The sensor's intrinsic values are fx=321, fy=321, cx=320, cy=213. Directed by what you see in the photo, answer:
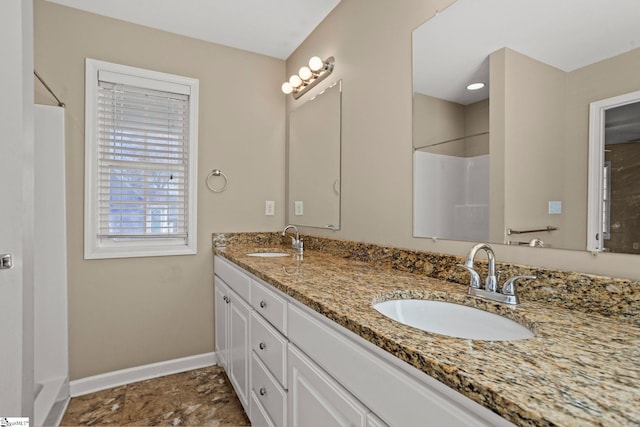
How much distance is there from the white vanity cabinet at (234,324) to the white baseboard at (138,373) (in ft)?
0.54

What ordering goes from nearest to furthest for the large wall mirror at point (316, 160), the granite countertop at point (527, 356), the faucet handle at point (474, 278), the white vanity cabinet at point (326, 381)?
the granite countertop at point (527, 356), the white vanity cabinet at point (326, 381), the faucet handle at point (474, 278), the large wall mirror at point (316, 160)

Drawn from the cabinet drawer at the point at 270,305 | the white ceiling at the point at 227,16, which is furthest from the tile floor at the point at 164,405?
the white ceiling at the point at 227,16

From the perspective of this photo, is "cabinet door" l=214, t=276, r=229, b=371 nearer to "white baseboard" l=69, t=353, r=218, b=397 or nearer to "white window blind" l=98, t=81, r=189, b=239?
"white baseboard" l=69, t=353, r=218, b=397

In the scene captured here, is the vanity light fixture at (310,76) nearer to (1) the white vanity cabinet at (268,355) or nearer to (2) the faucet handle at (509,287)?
(1) the white vanity cabinet at (268,355)

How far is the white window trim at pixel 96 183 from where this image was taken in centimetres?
203

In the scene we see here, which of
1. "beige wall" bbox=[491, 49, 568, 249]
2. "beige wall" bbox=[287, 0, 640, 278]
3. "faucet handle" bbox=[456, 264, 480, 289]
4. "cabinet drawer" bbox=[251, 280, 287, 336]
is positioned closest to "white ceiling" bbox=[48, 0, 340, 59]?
"beige wall" bbox=[287, 0, 640, 278]

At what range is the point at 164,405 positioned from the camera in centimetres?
189

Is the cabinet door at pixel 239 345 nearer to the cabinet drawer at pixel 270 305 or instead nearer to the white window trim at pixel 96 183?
the cabinet drawer at pixel 270 305

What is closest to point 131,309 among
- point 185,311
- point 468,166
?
point 185,311

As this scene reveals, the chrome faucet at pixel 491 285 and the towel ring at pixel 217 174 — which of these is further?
the towel ring at pixel 217 174

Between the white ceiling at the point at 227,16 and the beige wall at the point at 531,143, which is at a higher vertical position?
the white ceiling at the point at 227,16

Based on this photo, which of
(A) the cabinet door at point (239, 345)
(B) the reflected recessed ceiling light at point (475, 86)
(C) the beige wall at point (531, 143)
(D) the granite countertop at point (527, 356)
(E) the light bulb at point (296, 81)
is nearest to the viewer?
(D) the granite countertop at point (527, 356)

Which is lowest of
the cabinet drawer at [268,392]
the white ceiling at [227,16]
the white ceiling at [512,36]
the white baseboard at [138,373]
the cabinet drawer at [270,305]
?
the white baseboard at [138,373]

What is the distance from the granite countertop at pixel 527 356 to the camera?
46 centimetres
